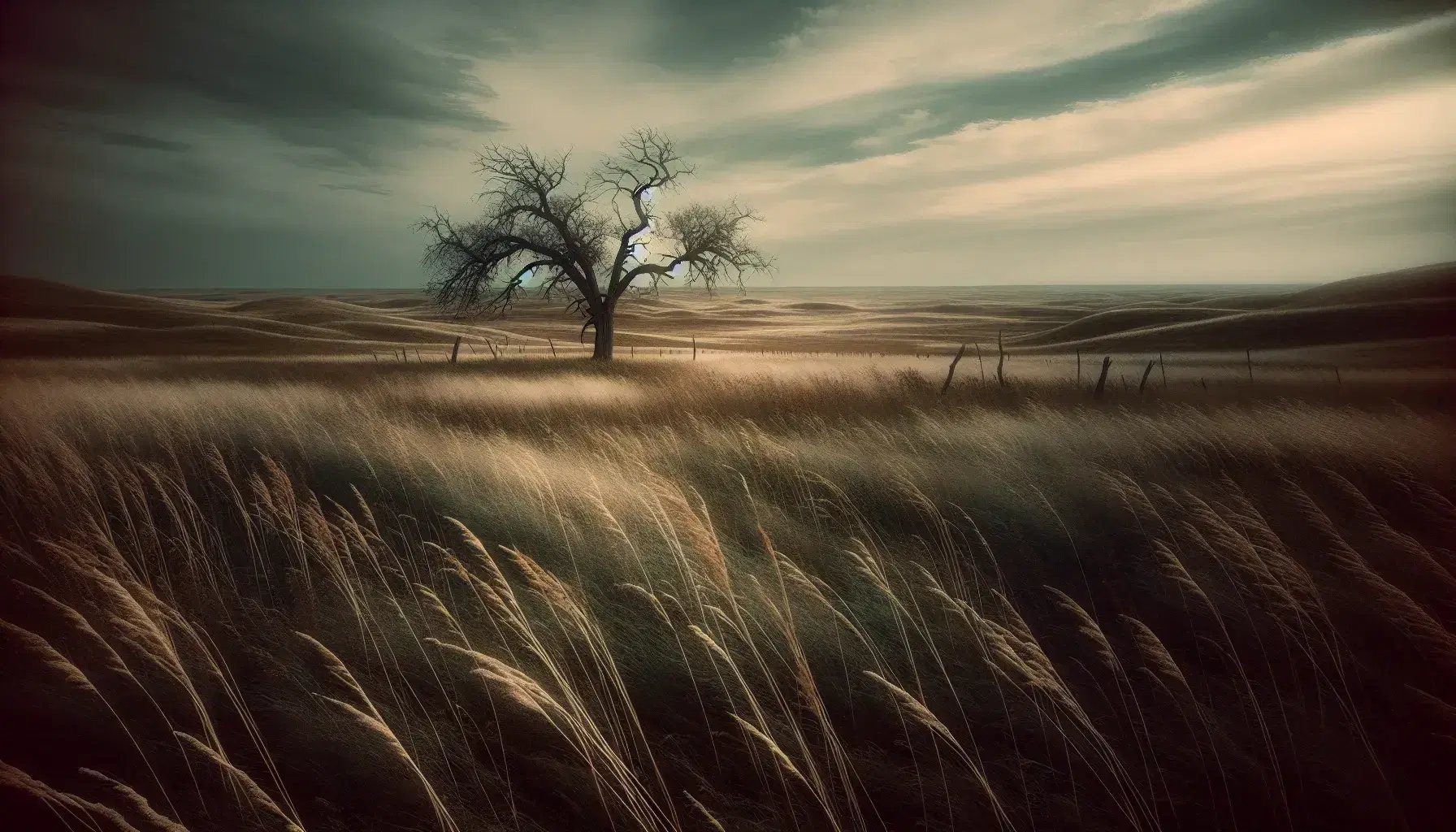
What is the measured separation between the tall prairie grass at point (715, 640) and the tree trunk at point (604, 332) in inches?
741

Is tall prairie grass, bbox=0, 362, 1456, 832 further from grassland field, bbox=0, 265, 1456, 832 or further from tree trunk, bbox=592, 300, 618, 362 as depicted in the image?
tree trunk, bbox=592, 300, 618, 362

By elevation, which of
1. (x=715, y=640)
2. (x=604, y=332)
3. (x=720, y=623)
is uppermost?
(x=604, y=332)

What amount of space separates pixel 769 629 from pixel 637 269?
23.7 m

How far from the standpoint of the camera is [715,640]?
11.0 ft

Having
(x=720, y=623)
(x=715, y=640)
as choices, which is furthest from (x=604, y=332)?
(x=715, y=640)

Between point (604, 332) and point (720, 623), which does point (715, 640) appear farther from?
point (604, 332)

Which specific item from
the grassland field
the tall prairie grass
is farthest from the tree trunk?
the tall prairie grass

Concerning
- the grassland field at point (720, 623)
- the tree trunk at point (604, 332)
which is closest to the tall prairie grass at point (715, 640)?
the grassland field at point (720, 623)

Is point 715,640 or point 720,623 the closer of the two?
point 715,640

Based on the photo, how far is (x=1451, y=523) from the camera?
6.35 meters

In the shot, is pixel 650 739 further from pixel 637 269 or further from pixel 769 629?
Result: pixel 637 269

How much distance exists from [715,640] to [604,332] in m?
24.8

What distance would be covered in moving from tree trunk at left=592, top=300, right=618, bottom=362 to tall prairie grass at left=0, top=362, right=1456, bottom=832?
61.8ft

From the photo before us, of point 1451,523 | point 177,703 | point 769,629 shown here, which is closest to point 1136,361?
point 1451,523
